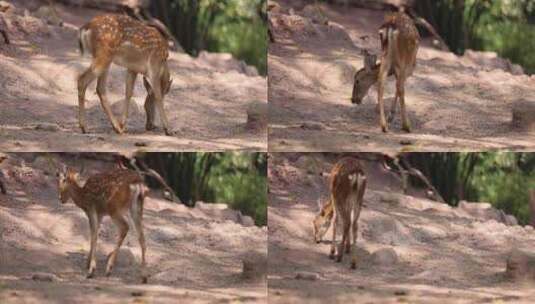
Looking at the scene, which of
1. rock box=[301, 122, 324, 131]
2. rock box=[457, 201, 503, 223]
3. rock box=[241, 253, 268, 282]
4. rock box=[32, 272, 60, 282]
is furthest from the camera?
rock box=[457, 201, 503, 223]

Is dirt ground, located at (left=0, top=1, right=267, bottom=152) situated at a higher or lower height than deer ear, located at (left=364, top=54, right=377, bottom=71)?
lower

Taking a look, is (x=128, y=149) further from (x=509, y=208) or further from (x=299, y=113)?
(x=509, y=208)

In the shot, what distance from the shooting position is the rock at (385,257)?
6715 mm

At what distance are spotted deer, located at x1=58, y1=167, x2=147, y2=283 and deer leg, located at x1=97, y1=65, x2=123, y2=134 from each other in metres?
0.21

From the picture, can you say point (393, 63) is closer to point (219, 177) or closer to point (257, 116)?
point (257, 116)

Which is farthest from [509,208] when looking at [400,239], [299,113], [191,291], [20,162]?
[20,162]

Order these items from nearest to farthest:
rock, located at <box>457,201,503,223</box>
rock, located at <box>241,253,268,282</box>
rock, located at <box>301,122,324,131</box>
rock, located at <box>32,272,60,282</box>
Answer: rock, located at <box>32,272,60,282</box>
rock, located at <box>241,253,268,282</box>
rock, located at <box>301,122,324,131</box>
rock, located at <box>457,201,503,223</box>

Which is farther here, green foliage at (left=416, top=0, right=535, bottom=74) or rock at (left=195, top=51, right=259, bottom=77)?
green foliage at (left=416, top=0, right=535, bottom=74)

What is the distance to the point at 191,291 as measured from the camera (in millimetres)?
6605

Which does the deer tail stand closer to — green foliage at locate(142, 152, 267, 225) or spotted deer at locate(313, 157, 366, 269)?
green foliage at locate(142, 152, 267, 225)

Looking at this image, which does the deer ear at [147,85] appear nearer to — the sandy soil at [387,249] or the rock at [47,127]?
the rock at [47,127]

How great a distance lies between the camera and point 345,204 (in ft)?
21.8

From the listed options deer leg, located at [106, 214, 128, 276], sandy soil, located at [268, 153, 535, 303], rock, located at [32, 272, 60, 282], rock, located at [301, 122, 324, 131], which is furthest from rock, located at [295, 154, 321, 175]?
rock, located at [32, 272, 60, 282]

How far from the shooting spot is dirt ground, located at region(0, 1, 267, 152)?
21.6ft
